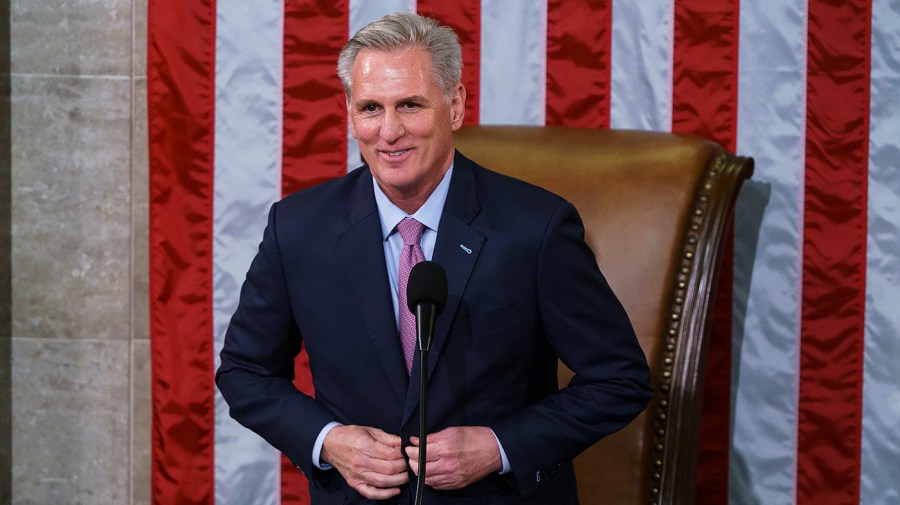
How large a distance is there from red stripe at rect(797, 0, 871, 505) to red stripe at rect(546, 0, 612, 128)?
1.68 ft

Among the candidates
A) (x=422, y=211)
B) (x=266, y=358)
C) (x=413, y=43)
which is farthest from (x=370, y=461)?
(x=413, y=43)

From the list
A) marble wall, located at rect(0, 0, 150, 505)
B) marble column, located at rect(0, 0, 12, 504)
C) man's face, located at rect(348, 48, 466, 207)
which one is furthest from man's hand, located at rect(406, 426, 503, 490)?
marble column, located at rect(0, 0, 12, 504)

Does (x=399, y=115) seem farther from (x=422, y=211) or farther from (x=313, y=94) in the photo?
(x=313, y=94)

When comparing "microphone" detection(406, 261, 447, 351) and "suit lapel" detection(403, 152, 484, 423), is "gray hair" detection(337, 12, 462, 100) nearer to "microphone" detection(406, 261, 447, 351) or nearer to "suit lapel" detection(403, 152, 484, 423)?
"suit lapel" detection(403, 152, 484, 423)

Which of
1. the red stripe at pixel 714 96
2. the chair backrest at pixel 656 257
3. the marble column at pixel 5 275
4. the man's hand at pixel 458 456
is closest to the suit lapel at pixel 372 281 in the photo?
the man's hand at pixel 458 456

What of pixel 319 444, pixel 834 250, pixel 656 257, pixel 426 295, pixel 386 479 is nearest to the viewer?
pixel 426 295

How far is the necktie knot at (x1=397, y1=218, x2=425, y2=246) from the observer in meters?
1.71

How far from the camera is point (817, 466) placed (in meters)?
2.65

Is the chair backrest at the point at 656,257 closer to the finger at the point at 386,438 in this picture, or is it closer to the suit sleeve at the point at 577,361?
the suit sleeve at the point at 577,361

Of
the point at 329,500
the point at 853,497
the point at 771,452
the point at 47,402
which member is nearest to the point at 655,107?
the point at 771,452

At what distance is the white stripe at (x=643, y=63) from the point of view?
2635mm

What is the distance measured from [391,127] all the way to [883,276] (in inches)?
62.1

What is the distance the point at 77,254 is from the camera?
2.83 metres

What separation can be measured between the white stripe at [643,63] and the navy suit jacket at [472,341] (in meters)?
1.00
